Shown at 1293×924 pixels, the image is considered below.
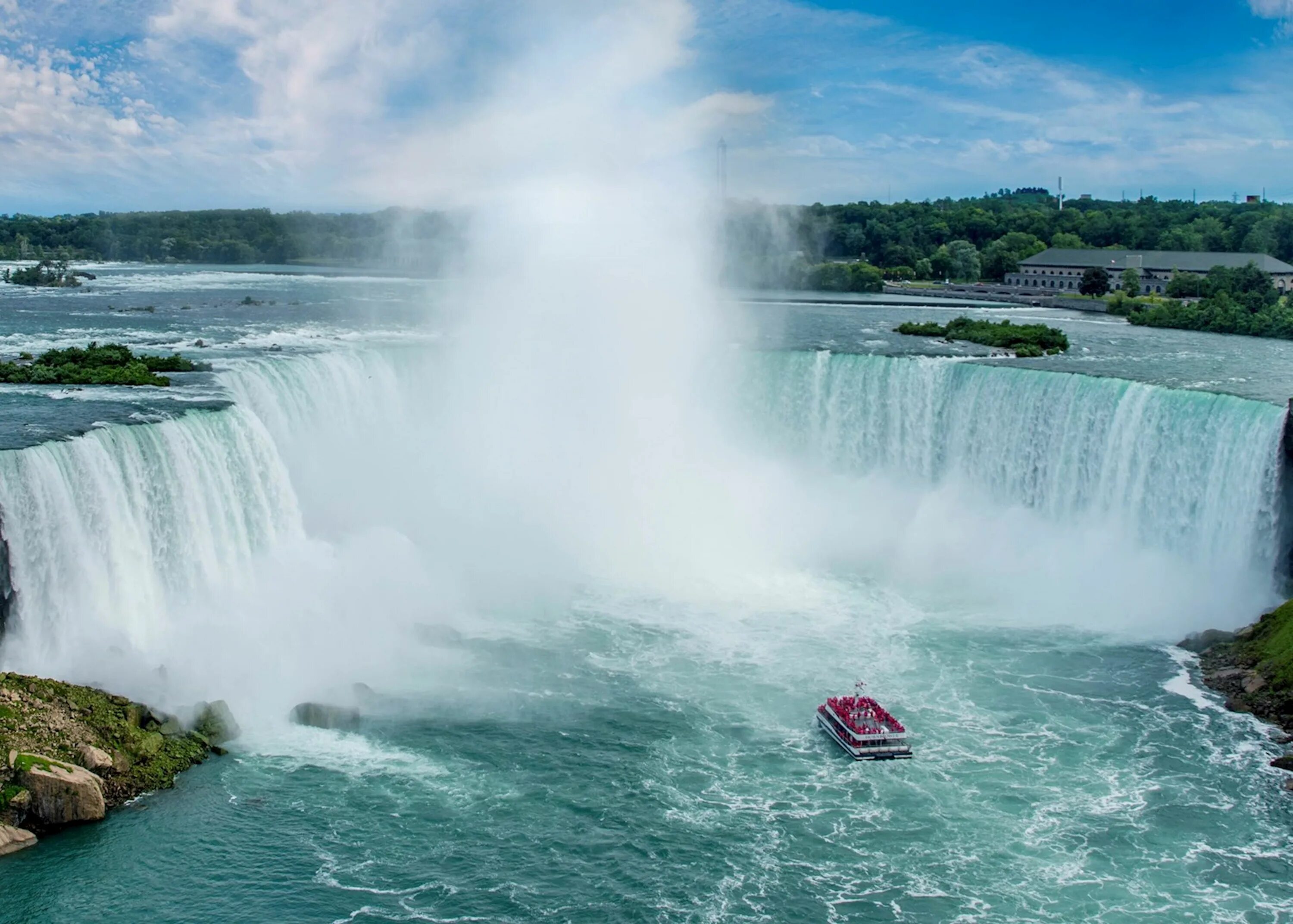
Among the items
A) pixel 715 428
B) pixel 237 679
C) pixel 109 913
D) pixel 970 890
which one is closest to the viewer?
pixel 109 913

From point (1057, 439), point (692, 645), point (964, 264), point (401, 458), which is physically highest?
point (964, 264)

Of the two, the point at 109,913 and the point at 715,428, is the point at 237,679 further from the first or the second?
the point at 715,428

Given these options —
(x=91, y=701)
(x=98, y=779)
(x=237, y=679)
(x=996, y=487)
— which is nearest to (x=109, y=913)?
(x=98, y=779)

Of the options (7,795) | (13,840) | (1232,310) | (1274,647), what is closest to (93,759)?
(7,795)

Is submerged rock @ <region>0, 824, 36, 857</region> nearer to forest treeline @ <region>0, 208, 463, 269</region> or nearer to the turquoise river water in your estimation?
the turquoise river water

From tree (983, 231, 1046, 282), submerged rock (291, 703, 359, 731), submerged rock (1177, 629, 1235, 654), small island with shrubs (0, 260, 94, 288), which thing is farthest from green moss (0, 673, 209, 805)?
tree (983, 231, 1046, 282)

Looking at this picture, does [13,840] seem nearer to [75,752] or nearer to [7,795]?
[7,795]
